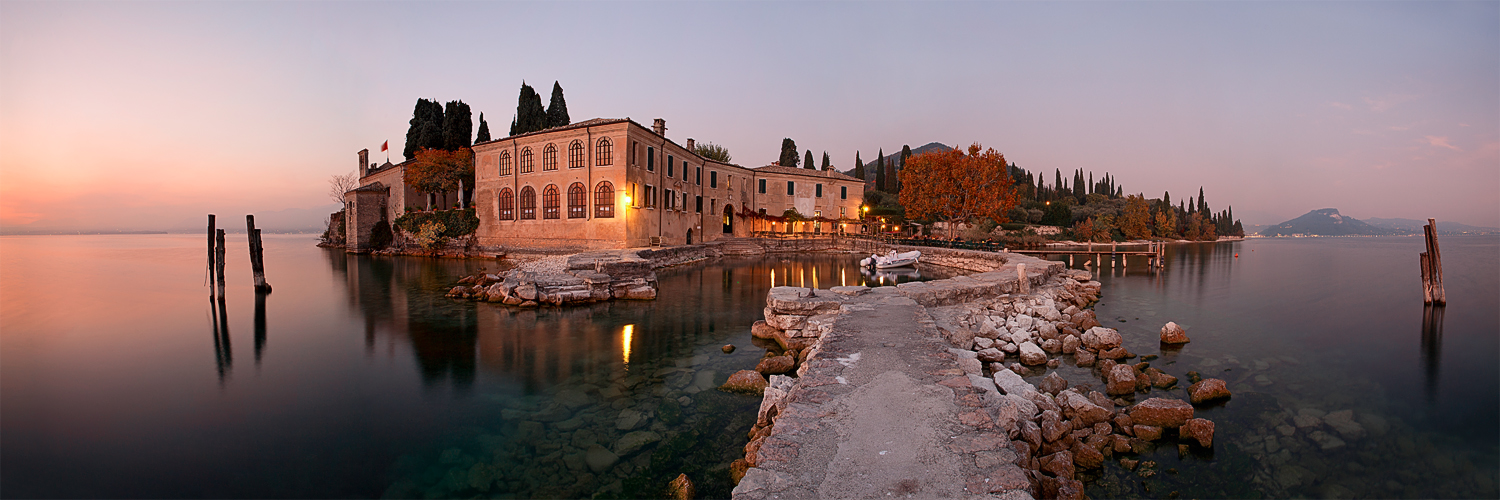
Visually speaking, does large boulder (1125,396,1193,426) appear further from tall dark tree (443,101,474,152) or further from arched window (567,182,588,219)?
tall dark tree (443,101,474,152)

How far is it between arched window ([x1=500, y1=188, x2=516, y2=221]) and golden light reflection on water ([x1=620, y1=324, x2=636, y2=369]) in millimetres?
21301

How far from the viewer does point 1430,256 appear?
1371cm

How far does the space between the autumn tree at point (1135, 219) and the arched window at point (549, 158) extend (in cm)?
5449

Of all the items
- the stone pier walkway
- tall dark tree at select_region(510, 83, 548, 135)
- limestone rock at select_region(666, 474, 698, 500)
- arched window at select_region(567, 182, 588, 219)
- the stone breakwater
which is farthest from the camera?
tall dark tree at select_region(510, 83, 548, 135)

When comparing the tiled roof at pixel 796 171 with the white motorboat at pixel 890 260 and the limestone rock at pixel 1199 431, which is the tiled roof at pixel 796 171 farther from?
the limestone rock at pixel 1199 431

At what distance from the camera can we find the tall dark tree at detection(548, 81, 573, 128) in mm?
35781

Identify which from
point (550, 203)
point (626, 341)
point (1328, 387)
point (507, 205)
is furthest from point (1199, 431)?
point (507, 205)

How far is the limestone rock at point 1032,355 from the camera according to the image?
7.62 m

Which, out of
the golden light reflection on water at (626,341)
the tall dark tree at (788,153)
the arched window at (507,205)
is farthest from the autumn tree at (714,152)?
the golden light reflection on water at (626,341)

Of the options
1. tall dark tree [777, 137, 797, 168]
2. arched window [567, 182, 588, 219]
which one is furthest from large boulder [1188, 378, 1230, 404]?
tall dark tree [777, 137, 797, 168]

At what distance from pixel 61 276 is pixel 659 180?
78.8 ft

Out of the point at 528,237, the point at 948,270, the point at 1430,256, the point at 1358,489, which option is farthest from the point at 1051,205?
the point at 1358,489

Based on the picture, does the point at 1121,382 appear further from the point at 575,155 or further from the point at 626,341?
the point at 575,155

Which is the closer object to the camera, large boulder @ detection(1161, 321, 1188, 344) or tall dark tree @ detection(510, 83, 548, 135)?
large boulder @ detection(1161, 321, 1188, 344)
